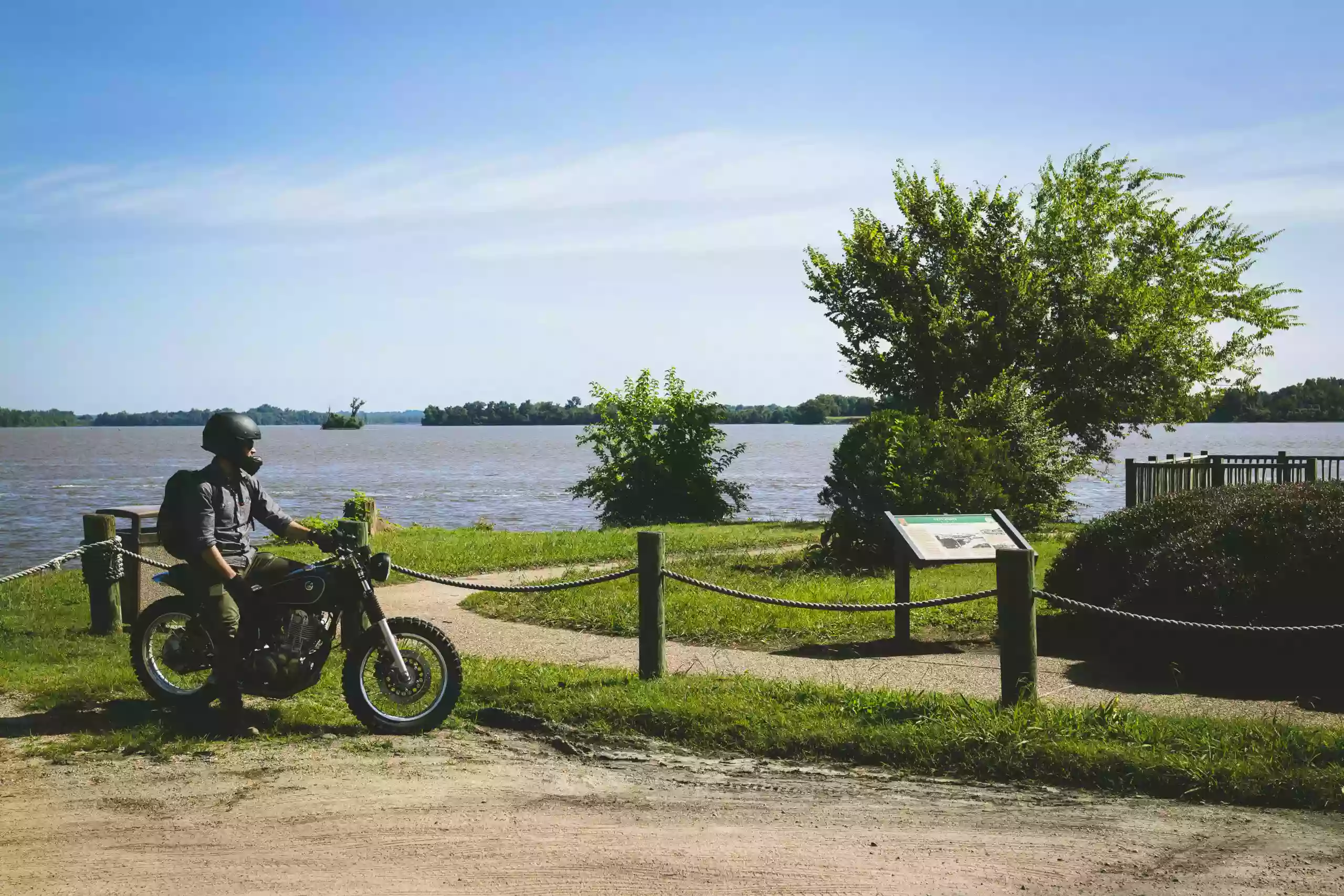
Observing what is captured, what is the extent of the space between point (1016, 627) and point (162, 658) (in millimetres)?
5574

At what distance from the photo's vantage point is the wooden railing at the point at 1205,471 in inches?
904

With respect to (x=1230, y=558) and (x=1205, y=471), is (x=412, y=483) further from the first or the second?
(x=1230, y=558)

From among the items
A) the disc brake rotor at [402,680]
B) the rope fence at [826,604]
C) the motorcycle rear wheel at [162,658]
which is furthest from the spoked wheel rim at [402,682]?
the motorcycle rear wheel at [162,658]

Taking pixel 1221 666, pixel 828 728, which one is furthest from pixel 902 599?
pixel 828 728

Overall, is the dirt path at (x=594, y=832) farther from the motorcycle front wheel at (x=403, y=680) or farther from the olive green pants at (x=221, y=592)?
the olive green pants at (x=221, y=592)

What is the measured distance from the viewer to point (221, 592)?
7180 millimetres

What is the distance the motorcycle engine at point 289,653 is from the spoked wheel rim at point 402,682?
1.53ft

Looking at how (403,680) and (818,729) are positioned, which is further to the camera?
(403,680)

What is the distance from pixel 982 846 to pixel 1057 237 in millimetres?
28747

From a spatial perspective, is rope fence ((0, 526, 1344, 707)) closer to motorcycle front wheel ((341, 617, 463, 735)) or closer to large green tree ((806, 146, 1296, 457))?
motorcycle front wheel ((341, 617, 463, 735))

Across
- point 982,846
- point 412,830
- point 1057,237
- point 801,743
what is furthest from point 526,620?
point 1057,237

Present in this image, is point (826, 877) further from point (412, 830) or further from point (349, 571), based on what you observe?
point (349, 571)

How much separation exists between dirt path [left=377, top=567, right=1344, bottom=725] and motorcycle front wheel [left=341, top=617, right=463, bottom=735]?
2156 mm

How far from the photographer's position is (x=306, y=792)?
19.1ft
